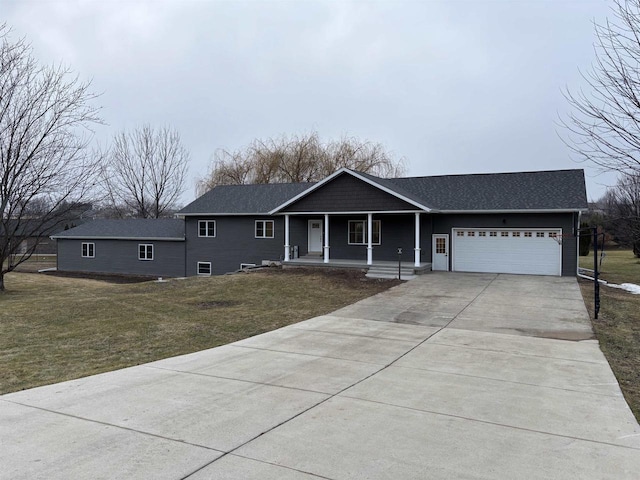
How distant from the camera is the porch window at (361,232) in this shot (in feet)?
76.4

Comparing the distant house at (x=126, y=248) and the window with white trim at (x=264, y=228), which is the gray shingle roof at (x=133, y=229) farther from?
the window with white trim at (x=264, y=228)

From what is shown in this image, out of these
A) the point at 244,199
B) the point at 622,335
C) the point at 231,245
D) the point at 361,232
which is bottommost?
the point at 622,335

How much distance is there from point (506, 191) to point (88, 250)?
2733 centimetres

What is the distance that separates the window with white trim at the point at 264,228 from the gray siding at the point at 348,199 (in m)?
3.81

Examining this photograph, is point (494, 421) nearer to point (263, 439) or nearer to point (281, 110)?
point (263, 439)

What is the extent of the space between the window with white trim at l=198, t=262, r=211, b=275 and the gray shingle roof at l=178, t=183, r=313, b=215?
10.3 feet

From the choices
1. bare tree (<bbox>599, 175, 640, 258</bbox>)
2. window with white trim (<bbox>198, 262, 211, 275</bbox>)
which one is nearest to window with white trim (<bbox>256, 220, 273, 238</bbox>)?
window with white trim (<bbox>198, 262, 211, 275</bbox>)

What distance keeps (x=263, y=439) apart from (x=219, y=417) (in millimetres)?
743

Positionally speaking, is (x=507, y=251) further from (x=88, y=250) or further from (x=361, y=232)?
(x=88, y=250)

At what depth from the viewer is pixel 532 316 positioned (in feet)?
38.4

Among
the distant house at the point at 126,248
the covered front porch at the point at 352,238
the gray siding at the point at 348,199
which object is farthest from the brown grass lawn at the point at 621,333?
the distant house at the point at 126,248

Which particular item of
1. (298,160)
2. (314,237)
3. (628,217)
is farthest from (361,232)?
(628,217)

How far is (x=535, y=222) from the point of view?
20.0 metres

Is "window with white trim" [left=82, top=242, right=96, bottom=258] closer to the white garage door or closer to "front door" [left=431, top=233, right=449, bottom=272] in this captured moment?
"front door" [left=431, top=233, right=449, bottom=272]
